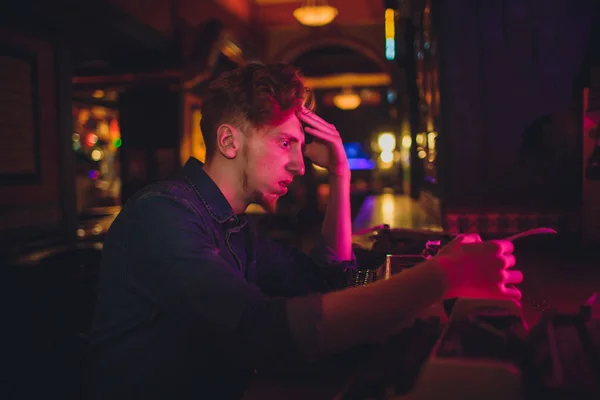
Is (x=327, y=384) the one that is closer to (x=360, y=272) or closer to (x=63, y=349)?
(x=360, y=272)

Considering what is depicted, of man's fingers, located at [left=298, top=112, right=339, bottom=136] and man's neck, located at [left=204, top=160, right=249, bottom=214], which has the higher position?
man's fingers, located at [left=298, top=112, right=339, bottom=136]

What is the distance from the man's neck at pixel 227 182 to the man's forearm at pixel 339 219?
49cm

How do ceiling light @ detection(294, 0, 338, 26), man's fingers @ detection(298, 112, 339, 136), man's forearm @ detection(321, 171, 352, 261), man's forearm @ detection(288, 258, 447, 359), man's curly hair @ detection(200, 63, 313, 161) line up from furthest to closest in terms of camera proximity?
ceiling light @ detection(294, 0, 338, 26)
man's forearm @ detection(321, 171, 352, 261)
man's fingers @ detection(298, 112, 339, 136)
man's curly hair @ detection(200, 63, 313, 161)
man's forearm @ detection(288, 258, 447, 359)

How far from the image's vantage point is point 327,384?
92cm

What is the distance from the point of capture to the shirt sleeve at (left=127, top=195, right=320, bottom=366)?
86 centimetres

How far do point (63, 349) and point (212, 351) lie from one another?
4.01 feet

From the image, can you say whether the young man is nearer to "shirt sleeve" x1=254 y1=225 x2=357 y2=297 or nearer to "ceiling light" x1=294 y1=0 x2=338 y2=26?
"shirt sleeve" x1=254 y1=225 x2=357 y2=297

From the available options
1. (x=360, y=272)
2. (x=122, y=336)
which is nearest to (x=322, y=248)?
(x=360, y=272)

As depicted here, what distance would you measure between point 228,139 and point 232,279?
483 mm

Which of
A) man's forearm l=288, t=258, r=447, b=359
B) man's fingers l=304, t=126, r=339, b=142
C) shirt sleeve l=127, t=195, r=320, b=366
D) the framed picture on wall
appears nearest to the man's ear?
shirt sleeve l=127, t=195, r=320, b=366

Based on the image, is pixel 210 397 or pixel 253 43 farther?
pixel 253 43

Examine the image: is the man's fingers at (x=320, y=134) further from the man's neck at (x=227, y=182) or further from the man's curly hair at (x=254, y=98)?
the man's neck at (x=227, y=182)

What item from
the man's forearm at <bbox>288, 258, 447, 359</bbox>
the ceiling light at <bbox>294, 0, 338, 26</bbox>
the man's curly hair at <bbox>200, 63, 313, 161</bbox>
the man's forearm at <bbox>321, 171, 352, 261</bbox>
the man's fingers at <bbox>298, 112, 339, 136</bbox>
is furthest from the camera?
the ceiling light at <bbox>294, 0, 338, 26</bbox>

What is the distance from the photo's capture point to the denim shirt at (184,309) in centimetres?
87
